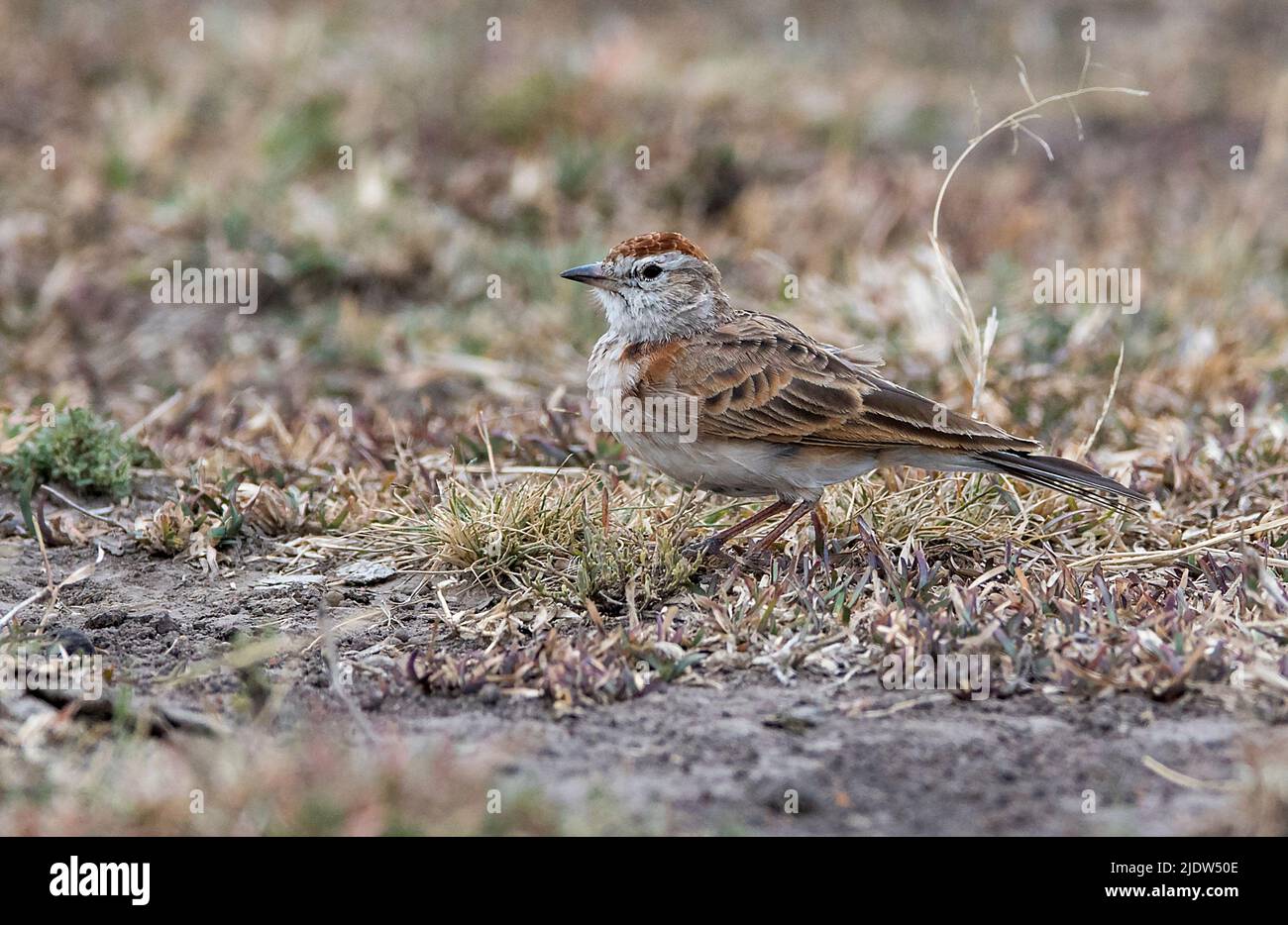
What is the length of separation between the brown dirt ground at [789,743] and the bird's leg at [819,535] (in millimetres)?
839

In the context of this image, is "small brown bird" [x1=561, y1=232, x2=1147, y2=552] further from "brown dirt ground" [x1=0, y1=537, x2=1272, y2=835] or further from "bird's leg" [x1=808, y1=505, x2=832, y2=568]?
"brown dirt ground" [x1=0, y1=537, x2=1272, y2=835]

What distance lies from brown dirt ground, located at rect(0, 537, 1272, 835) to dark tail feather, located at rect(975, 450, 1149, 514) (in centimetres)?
101

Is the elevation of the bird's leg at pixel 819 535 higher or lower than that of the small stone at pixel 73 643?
higher

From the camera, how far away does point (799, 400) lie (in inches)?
220

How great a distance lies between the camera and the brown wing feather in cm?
546

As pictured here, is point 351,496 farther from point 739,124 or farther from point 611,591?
point 739,124

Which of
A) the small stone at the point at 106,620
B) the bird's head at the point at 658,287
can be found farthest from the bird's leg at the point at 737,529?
the small stone at the point at 106,620

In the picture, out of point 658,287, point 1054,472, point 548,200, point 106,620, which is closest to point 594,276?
point 658,287

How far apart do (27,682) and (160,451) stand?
7.85ft

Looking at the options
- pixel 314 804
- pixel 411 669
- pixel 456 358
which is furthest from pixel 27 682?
pixel 456 358

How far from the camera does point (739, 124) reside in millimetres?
11062

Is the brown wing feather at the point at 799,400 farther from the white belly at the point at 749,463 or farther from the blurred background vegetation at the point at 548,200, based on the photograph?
the blurred background vegetation at the point at 548,200

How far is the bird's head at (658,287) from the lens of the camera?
602 cm

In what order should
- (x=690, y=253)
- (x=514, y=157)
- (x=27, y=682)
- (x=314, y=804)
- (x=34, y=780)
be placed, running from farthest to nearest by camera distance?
(x=514, y=157), (x=690, y=253), (x=27, y=682), (x=34, y=780), (x=314, y=804)
